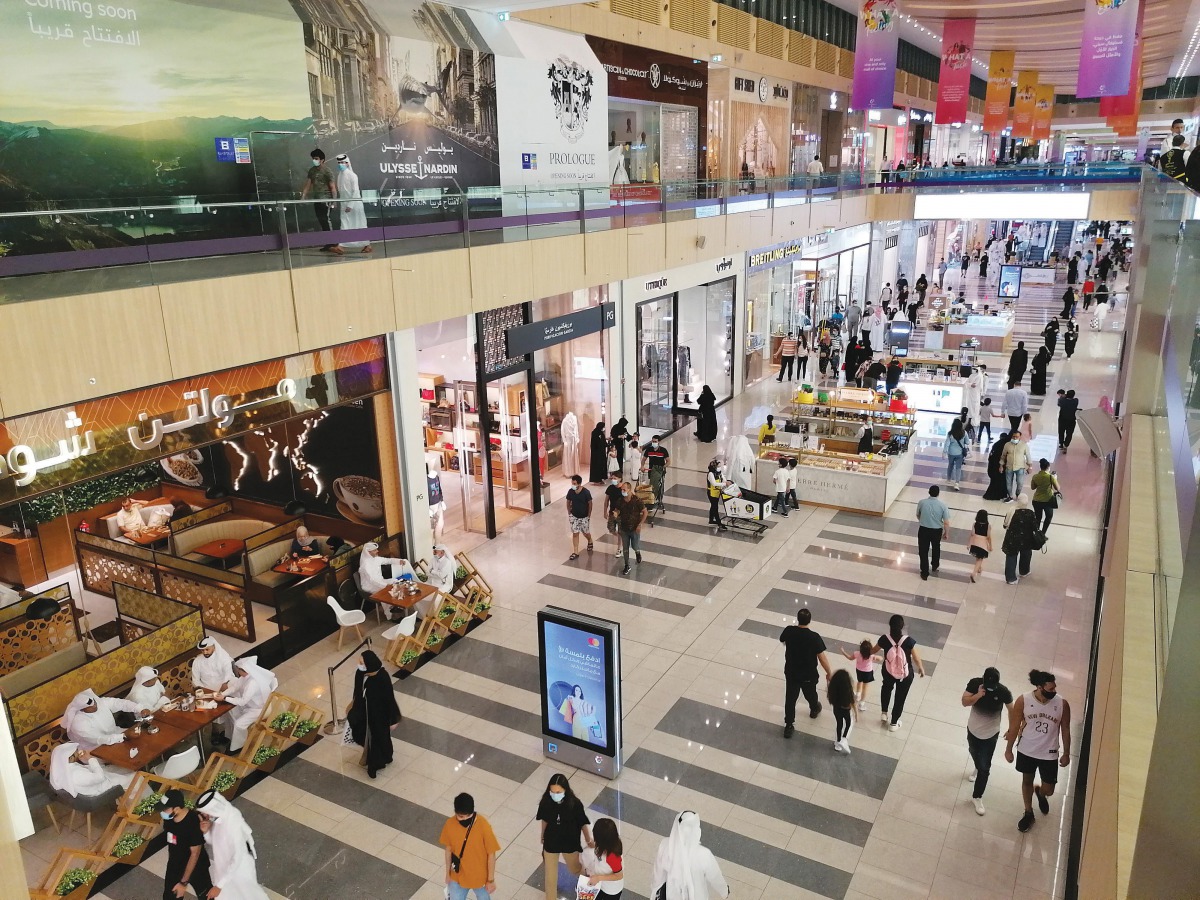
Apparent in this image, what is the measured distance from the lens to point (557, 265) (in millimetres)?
13695

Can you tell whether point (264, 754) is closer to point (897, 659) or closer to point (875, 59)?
point (897, 659)

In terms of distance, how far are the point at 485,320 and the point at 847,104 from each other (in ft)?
85.4

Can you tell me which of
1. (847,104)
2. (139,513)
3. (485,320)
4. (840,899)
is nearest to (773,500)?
(485,320)

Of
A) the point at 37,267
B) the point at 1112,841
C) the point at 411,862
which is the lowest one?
the point at 411,862

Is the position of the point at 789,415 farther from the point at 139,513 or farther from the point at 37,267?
the point at 37,267

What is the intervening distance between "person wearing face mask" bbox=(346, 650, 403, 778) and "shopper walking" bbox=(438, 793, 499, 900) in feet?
6.75

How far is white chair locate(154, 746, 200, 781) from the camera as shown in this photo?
7824 millimetres

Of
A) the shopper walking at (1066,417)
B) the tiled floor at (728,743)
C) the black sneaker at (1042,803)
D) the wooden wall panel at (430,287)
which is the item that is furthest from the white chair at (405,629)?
the shopper walking at (1066,417)

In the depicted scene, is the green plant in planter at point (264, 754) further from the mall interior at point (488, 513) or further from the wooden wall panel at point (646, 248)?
the wooden wall panel at point (646, 248)

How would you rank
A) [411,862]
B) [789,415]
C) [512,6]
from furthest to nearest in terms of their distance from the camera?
1. [789,415]
2. [512,6]
3. [411,862]

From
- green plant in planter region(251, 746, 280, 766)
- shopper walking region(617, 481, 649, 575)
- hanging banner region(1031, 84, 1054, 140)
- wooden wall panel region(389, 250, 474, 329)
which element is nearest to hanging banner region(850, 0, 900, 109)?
shopper walking region(617, 481, 649, 575)

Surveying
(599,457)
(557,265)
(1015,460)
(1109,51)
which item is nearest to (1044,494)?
(1015,460)

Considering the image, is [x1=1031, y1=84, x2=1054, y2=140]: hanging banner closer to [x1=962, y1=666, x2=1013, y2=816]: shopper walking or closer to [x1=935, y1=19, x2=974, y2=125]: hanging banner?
[x1=935, y1=19, x2=974, y2=125]: hanging banner

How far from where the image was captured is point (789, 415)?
59.6 ft
